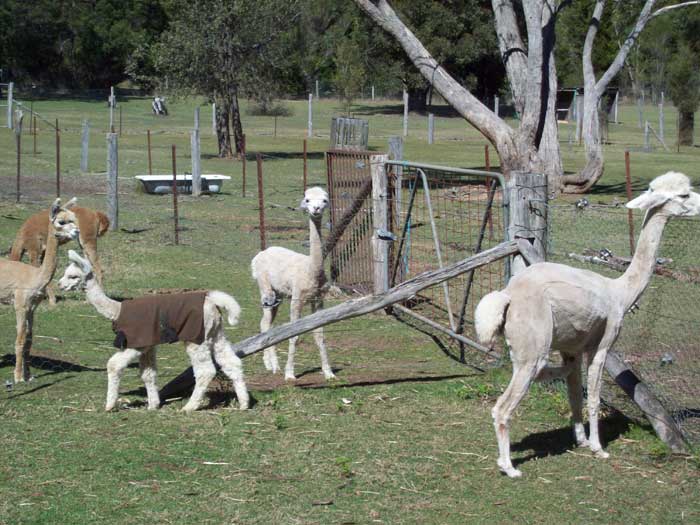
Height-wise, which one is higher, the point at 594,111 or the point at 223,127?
the point at 594,111

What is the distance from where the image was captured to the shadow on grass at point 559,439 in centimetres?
665

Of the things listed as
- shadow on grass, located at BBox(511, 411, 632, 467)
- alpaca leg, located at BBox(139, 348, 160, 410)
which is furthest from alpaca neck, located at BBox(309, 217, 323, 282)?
shadow on grass, located at BBox(511, 411, 632, 467)

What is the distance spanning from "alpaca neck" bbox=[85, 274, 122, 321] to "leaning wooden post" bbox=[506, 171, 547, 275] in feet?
Result: 10.4

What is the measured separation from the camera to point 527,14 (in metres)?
21.6

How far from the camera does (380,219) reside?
38.5 ft

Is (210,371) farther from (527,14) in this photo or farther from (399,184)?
(527,14)

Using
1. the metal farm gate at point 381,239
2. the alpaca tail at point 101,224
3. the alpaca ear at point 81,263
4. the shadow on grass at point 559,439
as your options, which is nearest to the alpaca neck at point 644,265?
the shadow on grass at point 559,439

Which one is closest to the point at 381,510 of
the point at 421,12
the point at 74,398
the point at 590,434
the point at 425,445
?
the point at 425,445

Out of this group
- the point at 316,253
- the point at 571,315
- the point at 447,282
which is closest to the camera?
the point at 571,315

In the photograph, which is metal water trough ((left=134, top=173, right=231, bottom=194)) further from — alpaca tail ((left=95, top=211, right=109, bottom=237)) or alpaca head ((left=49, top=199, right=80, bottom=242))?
alpaca head ((left=49, top=199, right=80, bottom=242))

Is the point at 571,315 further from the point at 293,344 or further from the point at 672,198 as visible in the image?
the point at 293,344

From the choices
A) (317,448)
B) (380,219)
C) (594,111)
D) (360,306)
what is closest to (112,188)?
(380,219)

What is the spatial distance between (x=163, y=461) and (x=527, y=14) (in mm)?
17376

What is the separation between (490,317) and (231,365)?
7.13 feet
